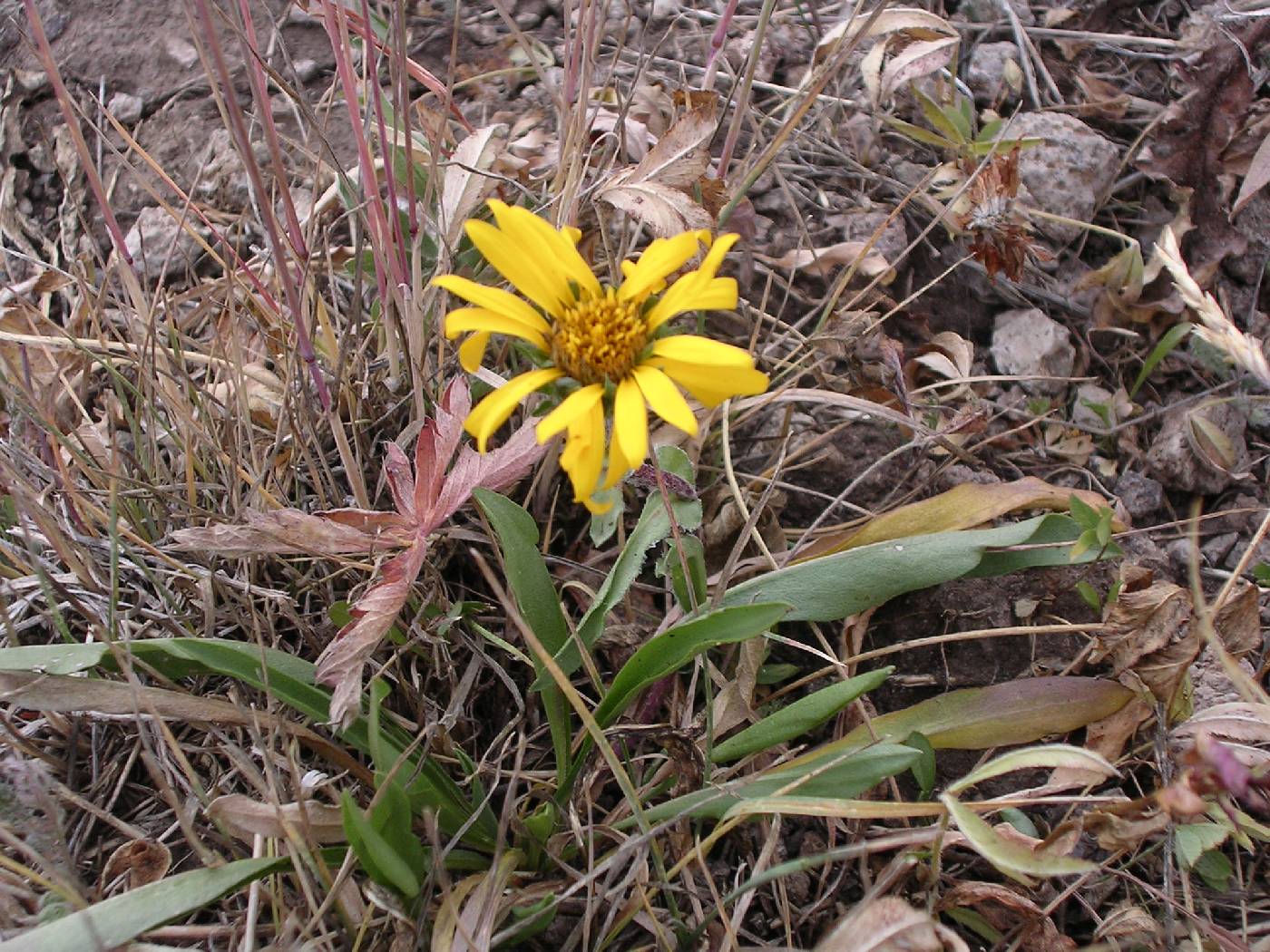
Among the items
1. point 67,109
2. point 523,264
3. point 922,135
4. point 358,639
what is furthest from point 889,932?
point 922,135

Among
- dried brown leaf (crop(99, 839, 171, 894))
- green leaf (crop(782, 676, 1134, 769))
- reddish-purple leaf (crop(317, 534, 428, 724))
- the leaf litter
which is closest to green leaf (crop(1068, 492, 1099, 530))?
the leaf litter

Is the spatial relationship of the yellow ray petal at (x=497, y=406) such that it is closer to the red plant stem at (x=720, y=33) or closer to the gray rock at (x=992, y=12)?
the red plant stem at (x=720, y=33)

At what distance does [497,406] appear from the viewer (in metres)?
1.56

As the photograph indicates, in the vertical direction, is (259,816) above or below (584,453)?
below

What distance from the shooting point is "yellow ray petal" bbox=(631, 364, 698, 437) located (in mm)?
1510

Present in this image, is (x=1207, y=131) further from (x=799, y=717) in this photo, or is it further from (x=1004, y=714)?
(x=799, y=717)

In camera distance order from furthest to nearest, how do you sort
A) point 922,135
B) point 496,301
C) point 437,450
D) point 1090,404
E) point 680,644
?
point 922,135
point 1090,404
point 437,450
point 680,644
point 496,301

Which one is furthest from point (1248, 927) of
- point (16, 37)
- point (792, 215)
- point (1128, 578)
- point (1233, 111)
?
point (16, 37)

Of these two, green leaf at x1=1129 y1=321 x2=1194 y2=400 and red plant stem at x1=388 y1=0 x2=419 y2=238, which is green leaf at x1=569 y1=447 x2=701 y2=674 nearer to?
red plant stem at x1=388 y1=0 x2=419 y2=238

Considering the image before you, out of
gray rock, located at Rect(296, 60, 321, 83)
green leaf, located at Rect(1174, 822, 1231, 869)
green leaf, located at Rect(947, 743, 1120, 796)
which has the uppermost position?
gray rock, located at Rect(296, 60, 321, 83)

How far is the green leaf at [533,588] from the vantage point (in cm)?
190

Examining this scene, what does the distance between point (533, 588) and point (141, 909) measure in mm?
853

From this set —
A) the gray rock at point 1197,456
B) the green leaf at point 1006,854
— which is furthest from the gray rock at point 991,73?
the green leaf at point 1006,854

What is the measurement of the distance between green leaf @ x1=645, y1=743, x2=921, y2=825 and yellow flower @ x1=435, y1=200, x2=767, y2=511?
0.59 meters
